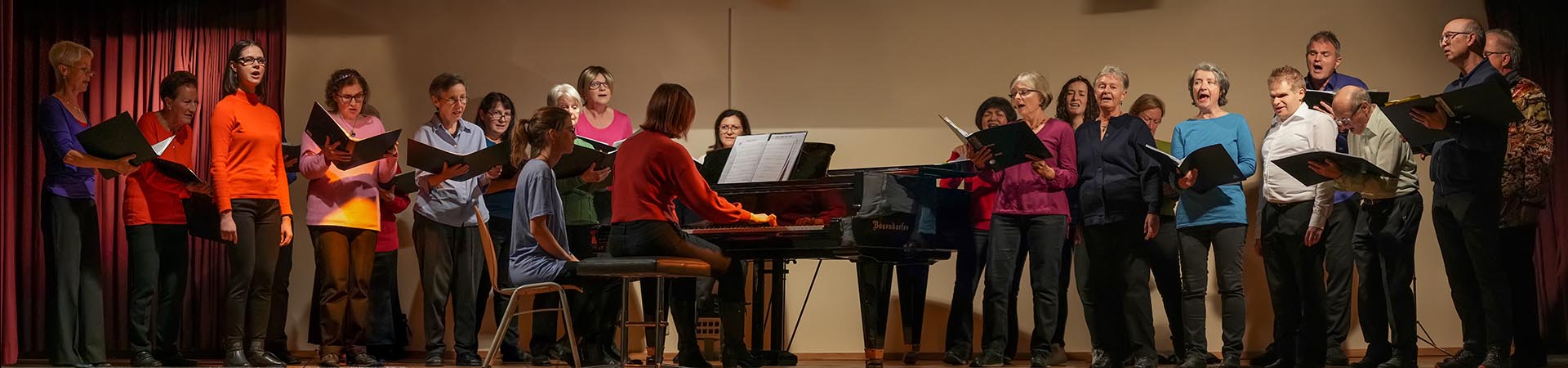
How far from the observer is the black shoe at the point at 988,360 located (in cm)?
554

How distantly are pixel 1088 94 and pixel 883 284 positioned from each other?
173 cm

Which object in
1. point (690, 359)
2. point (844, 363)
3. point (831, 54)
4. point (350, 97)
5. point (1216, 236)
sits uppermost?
point (831, 54)

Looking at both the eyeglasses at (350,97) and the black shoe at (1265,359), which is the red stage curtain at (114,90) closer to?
the eyeglasses at (350,97)

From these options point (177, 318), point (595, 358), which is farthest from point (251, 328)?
point (595, 358)

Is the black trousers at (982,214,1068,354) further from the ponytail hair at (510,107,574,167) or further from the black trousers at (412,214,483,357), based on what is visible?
the black trousers at (412,214,483,357)

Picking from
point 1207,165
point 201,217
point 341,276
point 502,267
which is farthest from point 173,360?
point 1207,165

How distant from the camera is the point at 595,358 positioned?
483 cm

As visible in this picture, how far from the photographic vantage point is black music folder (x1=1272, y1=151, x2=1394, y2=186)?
14.3 ft

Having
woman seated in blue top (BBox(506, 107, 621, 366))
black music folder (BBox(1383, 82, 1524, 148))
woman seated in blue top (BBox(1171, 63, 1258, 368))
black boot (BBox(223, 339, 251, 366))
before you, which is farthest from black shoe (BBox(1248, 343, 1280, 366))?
black boot (BBox(223, 339, 251, 366))

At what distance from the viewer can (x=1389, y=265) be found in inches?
179

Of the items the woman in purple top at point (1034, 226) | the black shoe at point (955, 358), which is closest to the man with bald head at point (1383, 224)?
the woman in purple top at point (1034, 226)

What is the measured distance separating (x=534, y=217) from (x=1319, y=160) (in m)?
2.73

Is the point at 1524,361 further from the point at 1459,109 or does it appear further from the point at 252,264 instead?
the point at 252,264

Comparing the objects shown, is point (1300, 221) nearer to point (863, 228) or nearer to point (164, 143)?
point (863, 228)
